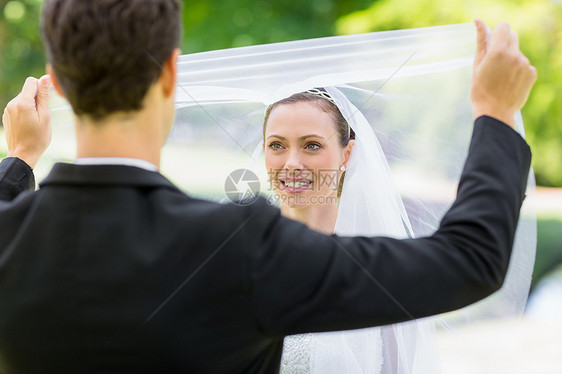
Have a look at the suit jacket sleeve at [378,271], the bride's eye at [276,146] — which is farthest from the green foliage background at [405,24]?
the suit jacket sleeve at [378,271]

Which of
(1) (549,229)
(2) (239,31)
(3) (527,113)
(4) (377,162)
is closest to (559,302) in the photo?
(1) (549,229)

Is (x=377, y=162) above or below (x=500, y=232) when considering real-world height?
below

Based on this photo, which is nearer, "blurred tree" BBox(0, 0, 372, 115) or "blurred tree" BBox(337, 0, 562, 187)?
"blurred tree" BBox(337, 0, 562, 187)

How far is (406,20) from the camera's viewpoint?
1010 cm

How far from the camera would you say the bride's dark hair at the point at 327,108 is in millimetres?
3047

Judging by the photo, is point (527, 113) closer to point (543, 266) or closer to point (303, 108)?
point (543, 266)

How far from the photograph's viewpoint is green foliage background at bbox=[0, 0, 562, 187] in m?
9.64

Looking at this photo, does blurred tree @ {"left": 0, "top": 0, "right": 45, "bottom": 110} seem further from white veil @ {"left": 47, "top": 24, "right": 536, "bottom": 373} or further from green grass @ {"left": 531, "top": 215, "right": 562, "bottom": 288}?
white veil @ {"left": 47, "top": 24, "right": 536, "bottom": 373}

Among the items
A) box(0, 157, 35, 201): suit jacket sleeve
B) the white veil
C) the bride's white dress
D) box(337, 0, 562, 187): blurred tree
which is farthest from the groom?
box(337, 0, 562, 187): blurred tree

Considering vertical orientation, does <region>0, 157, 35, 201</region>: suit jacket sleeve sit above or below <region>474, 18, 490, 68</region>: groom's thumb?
below

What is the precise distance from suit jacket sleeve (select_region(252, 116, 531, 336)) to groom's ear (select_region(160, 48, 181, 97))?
306 mm

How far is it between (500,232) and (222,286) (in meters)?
0.51

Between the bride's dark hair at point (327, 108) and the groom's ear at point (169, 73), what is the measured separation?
176cm

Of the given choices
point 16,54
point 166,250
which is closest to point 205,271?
point 166,250
